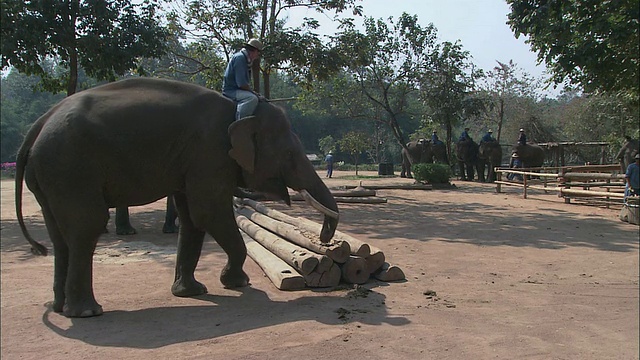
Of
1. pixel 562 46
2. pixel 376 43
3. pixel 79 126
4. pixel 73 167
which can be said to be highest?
pixel 376 43

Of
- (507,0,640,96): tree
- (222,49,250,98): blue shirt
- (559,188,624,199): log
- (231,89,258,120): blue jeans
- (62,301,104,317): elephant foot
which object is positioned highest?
(507,0,640,96): tree

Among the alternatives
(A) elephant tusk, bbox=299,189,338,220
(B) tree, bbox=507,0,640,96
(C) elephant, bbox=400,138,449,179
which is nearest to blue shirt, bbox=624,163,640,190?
(B) tree, bbox=507,0,640,96

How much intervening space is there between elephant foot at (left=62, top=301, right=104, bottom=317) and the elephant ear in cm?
201

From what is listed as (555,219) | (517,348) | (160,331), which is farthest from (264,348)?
(555,219)

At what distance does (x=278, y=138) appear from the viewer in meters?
6.08

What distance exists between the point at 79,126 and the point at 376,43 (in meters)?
23.2

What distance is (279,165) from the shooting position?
6.09 metres

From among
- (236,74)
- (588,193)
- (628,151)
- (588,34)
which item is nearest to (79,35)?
(236,74)

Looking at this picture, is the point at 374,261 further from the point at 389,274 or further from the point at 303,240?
the point at 303,240

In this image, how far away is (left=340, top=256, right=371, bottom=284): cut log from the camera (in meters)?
6.46

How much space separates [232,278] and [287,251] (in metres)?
0.89

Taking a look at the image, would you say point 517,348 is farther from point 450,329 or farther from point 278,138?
point 278,138

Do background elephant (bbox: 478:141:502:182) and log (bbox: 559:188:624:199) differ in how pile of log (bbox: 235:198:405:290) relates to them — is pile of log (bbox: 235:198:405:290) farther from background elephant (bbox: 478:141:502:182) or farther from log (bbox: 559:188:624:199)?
background elephant (bbox: 478:141:502:182)

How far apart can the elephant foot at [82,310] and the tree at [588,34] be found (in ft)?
31.3
